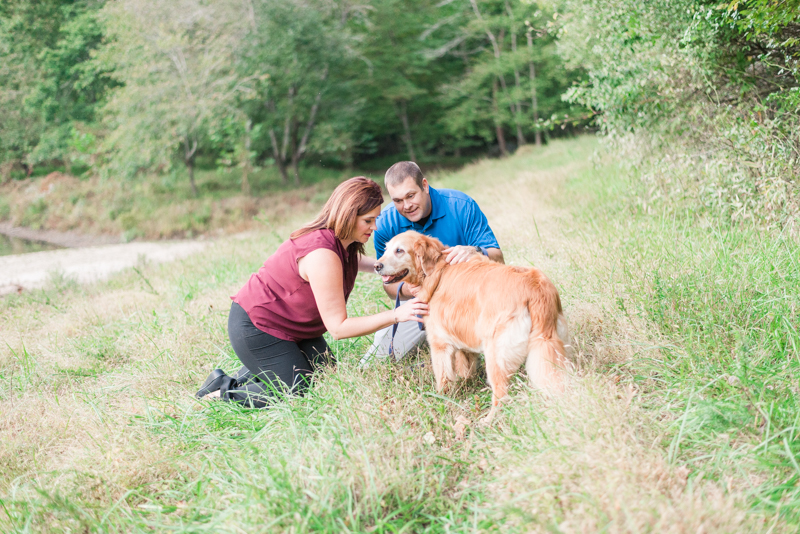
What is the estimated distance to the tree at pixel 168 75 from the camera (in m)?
17.2

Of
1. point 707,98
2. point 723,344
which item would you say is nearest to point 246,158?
point 707,98

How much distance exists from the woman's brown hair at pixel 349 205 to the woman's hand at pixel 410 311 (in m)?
0.66

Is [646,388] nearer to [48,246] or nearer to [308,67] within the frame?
[48,246]

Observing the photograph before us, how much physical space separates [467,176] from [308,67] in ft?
30.2

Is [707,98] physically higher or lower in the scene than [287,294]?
higher

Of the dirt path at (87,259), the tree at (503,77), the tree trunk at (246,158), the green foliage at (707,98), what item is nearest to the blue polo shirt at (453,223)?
the green foliage at (707,98)

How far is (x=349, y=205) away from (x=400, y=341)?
125cm

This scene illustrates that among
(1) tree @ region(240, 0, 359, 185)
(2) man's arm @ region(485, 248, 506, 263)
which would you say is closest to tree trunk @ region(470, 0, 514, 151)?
(1) tree @ region(240, 0, 359, 185)

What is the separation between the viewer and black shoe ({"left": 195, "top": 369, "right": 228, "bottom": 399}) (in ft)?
12.3

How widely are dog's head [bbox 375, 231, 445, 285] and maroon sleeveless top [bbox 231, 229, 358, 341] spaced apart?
13.3 inches

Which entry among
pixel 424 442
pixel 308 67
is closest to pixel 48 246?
pixel 308 67

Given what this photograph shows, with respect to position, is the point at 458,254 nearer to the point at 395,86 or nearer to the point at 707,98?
the point at 707,98

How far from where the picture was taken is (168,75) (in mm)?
17469

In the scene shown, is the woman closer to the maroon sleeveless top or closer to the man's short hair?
the maroon sleeveless top
